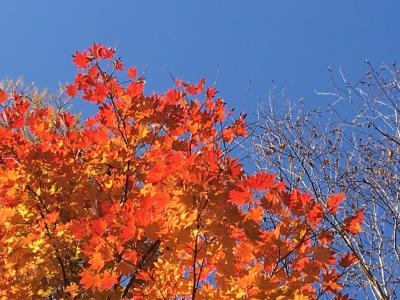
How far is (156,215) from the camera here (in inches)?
142

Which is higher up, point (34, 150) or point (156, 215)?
point (34, 150)

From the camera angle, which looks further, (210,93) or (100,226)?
(210,93)

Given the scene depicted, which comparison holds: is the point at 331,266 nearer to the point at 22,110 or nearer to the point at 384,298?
the point at 384,298

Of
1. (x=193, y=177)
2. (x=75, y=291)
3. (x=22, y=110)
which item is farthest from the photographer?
(x=22, y=110)

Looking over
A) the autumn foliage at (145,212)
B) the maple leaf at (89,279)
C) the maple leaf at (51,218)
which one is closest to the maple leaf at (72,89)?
the autumn foliage at (145,212)

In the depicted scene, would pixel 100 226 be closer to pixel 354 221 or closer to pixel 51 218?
pixel 51 218

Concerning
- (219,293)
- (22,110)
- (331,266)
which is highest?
(22,110)

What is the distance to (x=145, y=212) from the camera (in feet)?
11.3

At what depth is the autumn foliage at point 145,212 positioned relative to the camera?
351 cm

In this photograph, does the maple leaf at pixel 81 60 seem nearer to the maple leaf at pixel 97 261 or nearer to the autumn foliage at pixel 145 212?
the autumn foliage at pixel 145 212

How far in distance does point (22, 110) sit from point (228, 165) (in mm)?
2757

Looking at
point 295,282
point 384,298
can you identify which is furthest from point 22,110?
point 384,298

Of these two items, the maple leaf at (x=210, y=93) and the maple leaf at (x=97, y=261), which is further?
the maple leaf at (x=210, y=93)

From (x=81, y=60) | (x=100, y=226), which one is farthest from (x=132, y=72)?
(x=100, y=226)
